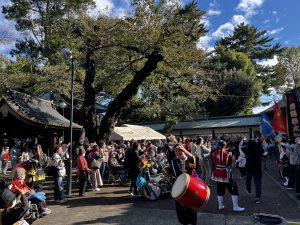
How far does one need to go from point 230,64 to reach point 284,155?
33.9 metres

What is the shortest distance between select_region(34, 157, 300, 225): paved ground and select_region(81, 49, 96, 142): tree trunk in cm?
709

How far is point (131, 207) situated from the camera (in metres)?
8.94

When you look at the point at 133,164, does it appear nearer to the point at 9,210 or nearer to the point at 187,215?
the point at 187,215

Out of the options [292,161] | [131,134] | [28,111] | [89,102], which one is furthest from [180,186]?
[131,134]

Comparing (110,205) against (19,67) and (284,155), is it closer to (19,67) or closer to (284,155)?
(284,155)

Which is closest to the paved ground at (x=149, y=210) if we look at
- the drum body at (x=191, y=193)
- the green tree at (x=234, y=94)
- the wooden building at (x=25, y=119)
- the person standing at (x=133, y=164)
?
the person standing at (x=133, y=164)

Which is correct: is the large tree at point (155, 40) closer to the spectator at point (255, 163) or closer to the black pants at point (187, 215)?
the spectator at point (255, 163)

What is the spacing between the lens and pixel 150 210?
842 cm

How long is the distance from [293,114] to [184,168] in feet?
28.1

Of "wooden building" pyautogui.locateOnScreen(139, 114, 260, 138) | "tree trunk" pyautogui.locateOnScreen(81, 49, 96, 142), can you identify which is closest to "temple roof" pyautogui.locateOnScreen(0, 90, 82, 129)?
"tree trunk" pyautogui.locateOnScreen(81, 49, 96, 142)

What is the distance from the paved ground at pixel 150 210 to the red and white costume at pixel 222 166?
840mm

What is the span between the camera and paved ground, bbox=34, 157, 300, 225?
292 inches

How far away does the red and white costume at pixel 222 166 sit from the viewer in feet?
26.2

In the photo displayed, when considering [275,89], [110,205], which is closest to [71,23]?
[110,205]
